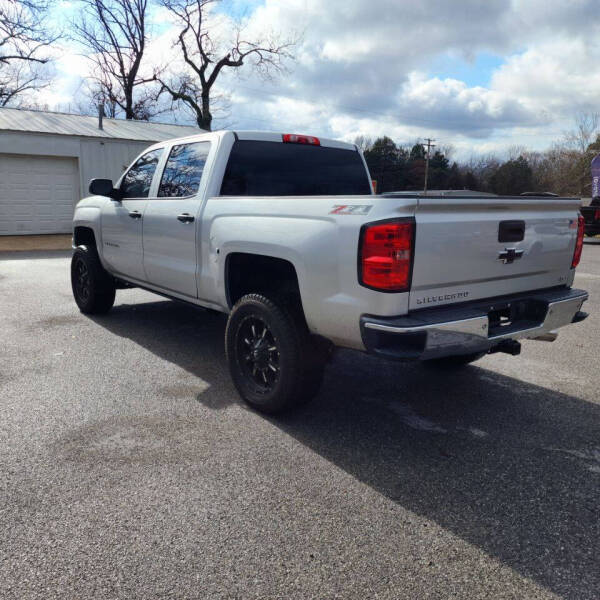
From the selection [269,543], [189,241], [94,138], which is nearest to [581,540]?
[269,543]

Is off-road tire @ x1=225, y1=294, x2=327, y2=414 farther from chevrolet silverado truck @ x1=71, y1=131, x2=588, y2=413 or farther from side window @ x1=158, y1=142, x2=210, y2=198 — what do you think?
side window @ x1=158, y1=142, x2=210, y2=198

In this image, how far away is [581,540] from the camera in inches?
97.3

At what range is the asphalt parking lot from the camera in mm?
2242

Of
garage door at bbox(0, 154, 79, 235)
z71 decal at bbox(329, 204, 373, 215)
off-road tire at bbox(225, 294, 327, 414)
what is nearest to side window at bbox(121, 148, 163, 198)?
off-road tire at bbox(225, 294, 327, 414)

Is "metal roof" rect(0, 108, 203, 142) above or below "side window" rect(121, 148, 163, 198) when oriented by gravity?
above

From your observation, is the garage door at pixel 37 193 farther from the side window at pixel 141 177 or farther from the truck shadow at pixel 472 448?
the truck shadow at pixel 472 448

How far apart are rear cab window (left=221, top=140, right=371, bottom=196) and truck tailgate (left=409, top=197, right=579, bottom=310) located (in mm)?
1945

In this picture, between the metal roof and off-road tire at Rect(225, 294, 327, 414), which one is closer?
off-road tire at Rect(225, 294, 327, 414)

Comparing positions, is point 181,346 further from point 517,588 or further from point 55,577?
point 517,588

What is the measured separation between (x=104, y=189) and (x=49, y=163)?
13756mm

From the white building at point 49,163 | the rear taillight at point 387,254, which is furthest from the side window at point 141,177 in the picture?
the white building at point 49,163

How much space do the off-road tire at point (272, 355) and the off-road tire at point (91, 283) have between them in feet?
10.2

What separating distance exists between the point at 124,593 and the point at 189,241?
2.93 meters

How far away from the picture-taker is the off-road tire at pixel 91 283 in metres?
6.43
